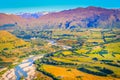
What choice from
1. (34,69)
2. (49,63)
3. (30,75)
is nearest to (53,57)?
(49,63)

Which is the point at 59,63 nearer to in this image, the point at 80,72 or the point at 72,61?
the point at 72,61

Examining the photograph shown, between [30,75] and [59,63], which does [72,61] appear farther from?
[30,75]

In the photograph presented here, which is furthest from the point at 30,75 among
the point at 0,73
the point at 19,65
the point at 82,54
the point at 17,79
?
the point at 82,54

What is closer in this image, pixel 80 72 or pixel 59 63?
pixel 80 72

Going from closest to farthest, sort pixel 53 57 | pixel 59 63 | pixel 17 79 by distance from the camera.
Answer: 1. pixel 17 79
2. pixel 59 63
3. pixel 53 57

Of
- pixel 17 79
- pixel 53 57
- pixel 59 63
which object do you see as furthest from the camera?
pixel 53 57

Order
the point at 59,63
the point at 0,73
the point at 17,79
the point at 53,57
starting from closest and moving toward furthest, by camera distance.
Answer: the point at 17,79 < the point at 0,73 < the point at 59,63 < the point at 53,57

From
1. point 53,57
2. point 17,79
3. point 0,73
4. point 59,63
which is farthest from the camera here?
point 53,57

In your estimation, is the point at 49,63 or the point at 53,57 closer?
the point at 49,63
